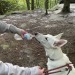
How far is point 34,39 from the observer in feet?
32.2

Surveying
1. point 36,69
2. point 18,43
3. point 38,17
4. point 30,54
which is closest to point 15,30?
point 36,69

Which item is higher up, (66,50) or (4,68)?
(4,68)

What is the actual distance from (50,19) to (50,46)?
8.28 meters

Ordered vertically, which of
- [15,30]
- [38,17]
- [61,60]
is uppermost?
[15,30]

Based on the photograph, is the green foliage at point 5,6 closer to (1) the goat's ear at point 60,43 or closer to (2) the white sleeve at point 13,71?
(1) the goat's ear at point 60,43

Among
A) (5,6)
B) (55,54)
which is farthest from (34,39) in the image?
(5,6)

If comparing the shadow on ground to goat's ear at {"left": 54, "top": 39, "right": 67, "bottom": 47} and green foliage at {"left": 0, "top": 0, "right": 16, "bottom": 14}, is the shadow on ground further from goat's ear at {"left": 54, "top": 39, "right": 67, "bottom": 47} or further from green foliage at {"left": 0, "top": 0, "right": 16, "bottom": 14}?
green foliage at {"left": 0, "top": 0, "right": 16, "bottom": 14}

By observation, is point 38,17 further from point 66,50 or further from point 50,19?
point 66,50

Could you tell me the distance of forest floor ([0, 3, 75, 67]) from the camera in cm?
814

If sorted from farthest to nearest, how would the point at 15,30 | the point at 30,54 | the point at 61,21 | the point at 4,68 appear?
the point at 61,21 < the point at 30,54 < the point at 15,30 < the point at 4,68

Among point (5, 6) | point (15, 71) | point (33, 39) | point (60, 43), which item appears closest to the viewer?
point (15, 71)

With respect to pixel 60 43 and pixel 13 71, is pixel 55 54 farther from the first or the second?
pixel 13 71

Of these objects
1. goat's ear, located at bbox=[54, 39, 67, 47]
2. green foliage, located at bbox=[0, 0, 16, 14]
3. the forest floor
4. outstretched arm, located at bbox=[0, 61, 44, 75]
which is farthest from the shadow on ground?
green foliage, located at bbox=[0, 0, 16, 14]

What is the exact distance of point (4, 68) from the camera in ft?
8.14
